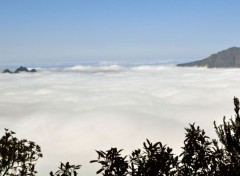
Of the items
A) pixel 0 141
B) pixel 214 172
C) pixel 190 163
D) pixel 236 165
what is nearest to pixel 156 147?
pixel 190 163

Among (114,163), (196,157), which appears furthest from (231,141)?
(114,163)

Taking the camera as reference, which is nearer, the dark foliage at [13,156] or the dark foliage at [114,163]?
the dark foliage at [114,163]

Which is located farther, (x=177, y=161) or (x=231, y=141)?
(x=231, y=141)

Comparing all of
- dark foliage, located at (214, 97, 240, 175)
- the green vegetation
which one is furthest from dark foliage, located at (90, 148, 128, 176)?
dark foliage, located at (214, 97, 240, 175)

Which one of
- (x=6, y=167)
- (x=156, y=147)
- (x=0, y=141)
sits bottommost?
(x=6, y=167)

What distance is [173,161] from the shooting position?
10.0 m

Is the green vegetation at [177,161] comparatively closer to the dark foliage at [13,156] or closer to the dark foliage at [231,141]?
the dark foliage at [231,141]

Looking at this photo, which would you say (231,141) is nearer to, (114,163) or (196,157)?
(196,157)

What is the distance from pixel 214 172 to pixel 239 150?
337 centimetres

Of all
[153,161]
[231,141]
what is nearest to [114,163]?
[153,161]

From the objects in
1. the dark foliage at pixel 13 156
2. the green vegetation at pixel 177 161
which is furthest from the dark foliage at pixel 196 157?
the dark foliage at pixel 13 156

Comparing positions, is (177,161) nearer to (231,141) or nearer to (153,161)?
(153,161)

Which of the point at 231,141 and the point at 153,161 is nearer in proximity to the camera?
the point at 153,161

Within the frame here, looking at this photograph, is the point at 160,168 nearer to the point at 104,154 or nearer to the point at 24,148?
the point at 104,154
